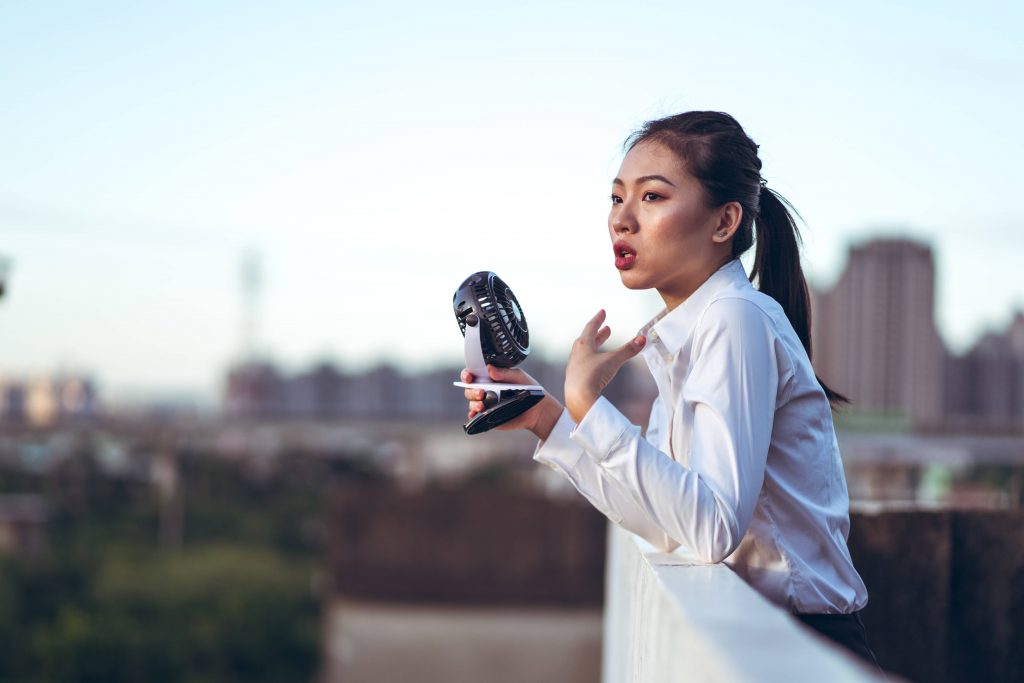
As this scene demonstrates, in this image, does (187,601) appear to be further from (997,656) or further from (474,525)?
(997,656)

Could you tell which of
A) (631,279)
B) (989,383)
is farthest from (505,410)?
(989,383)

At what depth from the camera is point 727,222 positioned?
2.19 metres

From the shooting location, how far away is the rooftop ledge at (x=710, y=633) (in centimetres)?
117

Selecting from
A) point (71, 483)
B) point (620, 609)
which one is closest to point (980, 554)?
point (620, 609)

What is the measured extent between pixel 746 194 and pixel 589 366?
49 centimetres

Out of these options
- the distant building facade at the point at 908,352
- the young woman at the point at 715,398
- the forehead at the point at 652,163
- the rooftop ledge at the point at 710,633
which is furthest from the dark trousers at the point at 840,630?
the distant building facade at the point at 908,352

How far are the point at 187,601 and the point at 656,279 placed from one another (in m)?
39.2

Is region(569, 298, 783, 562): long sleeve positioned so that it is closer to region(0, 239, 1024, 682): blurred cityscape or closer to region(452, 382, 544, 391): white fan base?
region(452, 382, 544, 391): white fan base

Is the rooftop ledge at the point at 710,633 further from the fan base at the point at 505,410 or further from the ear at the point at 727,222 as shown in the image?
the ear at the point at 727,222

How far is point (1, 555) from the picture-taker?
4003 cm

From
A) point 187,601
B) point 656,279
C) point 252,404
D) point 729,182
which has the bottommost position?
point 187,601

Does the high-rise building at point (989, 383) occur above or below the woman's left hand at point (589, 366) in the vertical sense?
below

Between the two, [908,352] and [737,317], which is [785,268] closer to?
[737,317]

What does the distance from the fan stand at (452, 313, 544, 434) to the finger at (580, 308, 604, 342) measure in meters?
0.13
